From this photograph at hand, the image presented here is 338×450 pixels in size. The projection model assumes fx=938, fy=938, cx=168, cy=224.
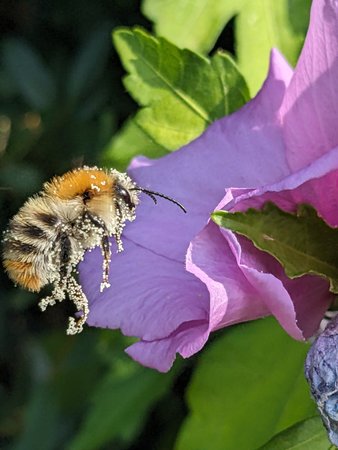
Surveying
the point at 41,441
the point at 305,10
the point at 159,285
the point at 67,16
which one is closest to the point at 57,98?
the point at 67,16

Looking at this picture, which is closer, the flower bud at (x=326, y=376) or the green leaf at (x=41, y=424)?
the flower bud at (x=326, y=376)

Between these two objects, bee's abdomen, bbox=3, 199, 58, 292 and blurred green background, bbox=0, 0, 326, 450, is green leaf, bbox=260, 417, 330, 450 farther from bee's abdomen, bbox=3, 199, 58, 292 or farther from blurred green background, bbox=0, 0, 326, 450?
blurred green background, bbox=0, 0, 326, 450

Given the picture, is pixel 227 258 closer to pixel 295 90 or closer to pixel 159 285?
pixel 159 285

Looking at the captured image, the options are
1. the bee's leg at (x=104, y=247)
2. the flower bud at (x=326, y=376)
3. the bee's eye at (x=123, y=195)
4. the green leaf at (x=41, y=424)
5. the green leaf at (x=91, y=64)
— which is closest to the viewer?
the flower bud at (x=326, y=376)

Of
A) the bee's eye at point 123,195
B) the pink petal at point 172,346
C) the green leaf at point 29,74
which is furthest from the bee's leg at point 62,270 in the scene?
the green leaf at point 29,74

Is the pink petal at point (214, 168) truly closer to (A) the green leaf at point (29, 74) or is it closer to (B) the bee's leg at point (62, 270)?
(B) the bee's leg at point (62, 270)

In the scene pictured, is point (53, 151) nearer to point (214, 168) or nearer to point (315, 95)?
point (214, 168)

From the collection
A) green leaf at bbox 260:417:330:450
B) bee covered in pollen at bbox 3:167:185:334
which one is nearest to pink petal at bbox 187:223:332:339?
green leaf at bbox 260:417:330:450
